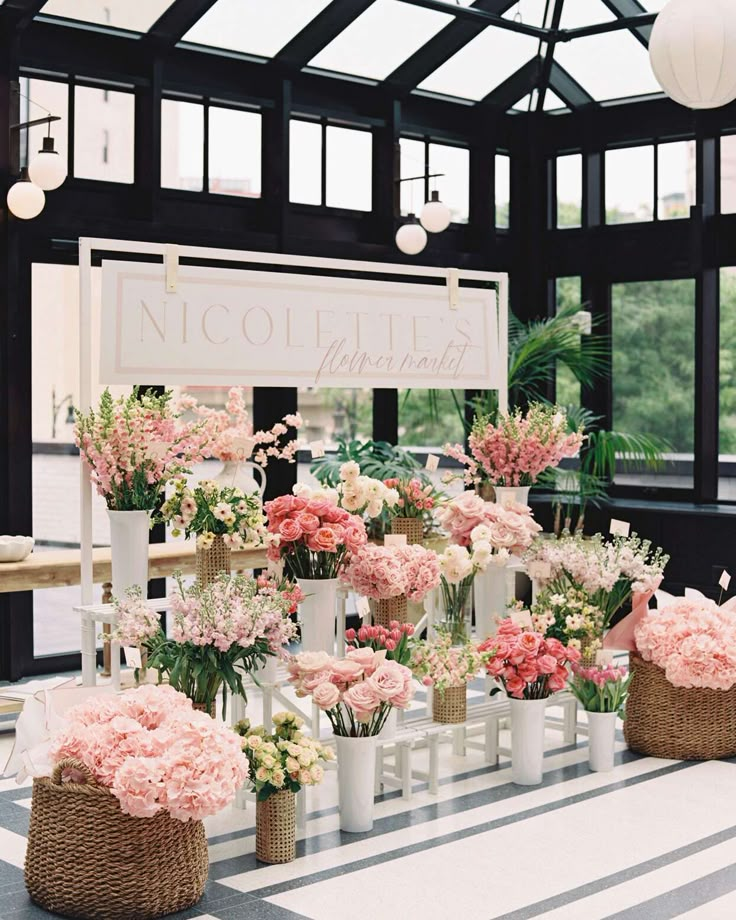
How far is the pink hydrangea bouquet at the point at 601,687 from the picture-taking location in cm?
556

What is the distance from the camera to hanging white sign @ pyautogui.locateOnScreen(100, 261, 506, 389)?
518cm

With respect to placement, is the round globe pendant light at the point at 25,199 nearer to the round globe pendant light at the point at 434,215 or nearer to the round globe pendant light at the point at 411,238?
the round globe pendant light at the point at 434,215

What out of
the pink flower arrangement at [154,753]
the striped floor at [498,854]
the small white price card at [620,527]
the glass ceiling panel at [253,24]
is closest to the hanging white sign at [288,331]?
the small white price card at [620,527]

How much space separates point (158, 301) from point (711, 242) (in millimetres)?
4762

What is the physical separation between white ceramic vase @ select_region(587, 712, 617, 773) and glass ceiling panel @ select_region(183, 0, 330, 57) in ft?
14.2

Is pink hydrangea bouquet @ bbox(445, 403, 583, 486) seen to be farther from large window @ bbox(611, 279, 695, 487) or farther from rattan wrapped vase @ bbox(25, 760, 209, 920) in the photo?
large window @ bbox(611, 279, 695, 487)

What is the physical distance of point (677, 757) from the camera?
574 centimetres

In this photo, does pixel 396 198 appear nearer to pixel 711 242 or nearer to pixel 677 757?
pixel 711 242

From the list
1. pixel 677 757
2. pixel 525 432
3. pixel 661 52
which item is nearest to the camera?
pixel 661 52

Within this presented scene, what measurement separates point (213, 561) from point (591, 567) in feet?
5.48

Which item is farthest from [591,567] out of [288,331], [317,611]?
[288,331]

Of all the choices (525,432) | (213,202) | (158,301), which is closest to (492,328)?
(525,432)

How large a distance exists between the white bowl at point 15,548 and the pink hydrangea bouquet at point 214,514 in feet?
5.25

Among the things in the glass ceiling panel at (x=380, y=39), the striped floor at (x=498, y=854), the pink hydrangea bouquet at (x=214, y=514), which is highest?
the glass ceiling panel at (x=380, y=39)
